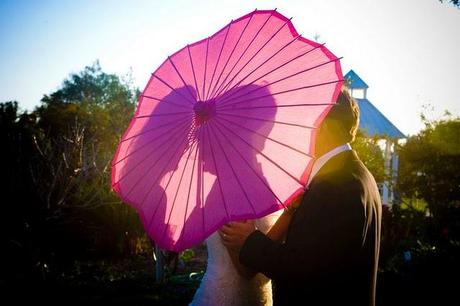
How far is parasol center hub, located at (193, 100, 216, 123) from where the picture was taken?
188 centimetres

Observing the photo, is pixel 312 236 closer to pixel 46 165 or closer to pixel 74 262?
pixel 46 165

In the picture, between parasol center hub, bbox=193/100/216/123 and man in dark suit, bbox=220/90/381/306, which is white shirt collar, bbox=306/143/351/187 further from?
parasol center hub, bbox=193/100/216/123

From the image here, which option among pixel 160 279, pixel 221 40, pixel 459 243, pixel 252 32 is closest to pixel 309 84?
pixel 252 32

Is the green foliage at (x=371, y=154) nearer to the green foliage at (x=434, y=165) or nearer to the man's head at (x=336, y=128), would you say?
the green foliage at (x=434, y=165)

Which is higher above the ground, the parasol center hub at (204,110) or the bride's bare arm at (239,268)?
the parasol center hub at (204,110)

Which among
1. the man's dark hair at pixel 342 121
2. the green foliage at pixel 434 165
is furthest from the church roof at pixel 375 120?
the man's dark hair at pixel 342 121

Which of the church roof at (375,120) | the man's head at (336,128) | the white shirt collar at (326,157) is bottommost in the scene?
the white shirt collar at (326,157)

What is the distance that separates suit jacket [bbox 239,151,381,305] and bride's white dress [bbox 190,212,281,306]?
0.73 feet

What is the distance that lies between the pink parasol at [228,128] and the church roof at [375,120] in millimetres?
16958

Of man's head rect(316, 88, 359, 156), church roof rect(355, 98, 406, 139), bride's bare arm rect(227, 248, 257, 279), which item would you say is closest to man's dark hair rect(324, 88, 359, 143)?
man's head rect(316, 88, 359, 156)

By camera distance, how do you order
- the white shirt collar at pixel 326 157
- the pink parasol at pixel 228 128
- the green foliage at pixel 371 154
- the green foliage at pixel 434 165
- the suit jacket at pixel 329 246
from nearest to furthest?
the suit jacket at pixel 329 246, the pink parasol at pixel 228 128, the white shirt collar at pixel 326 157, the green foliage at pixel 434 165, the green foliage at pixel 371 154

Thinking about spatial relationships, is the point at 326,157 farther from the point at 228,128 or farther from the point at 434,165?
the point at 434,165

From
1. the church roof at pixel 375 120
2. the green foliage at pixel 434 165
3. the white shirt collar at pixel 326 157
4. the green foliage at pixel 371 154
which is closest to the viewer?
the white shirt collar at pixel 326 157

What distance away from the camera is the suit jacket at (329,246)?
1611 mm
